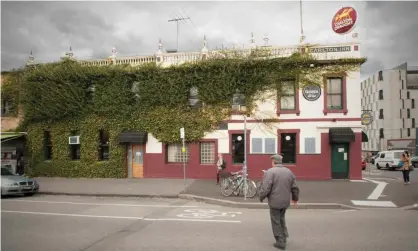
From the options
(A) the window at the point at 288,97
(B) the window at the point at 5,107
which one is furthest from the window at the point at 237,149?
(B) the window at the point at 5,107

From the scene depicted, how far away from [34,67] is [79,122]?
523 cm

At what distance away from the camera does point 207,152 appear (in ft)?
69.9

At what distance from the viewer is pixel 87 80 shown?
72.6ft

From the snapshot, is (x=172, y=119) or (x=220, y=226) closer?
(x=220, y=226)

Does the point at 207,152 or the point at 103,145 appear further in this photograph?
the point at 103,145

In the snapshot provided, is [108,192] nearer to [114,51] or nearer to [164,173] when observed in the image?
[164,173]

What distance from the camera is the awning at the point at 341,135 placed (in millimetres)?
19141

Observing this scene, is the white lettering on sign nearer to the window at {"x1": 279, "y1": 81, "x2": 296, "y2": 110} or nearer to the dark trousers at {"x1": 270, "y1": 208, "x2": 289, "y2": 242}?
the window at {"x1": 279, "y1": 81, "x2": 296, "y2": 110}

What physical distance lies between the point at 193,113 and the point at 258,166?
5.04 metres

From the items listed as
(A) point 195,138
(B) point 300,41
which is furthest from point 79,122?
(B) point 300,41

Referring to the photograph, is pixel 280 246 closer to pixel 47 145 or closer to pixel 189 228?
pixel 189 228

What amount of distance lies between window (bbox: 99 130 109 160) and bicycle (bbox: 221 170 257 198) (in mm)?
10747

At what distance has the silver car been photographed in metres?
14.9

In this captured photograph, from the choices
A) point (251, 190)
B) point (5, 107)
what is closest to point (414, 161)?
point (251, 190)
